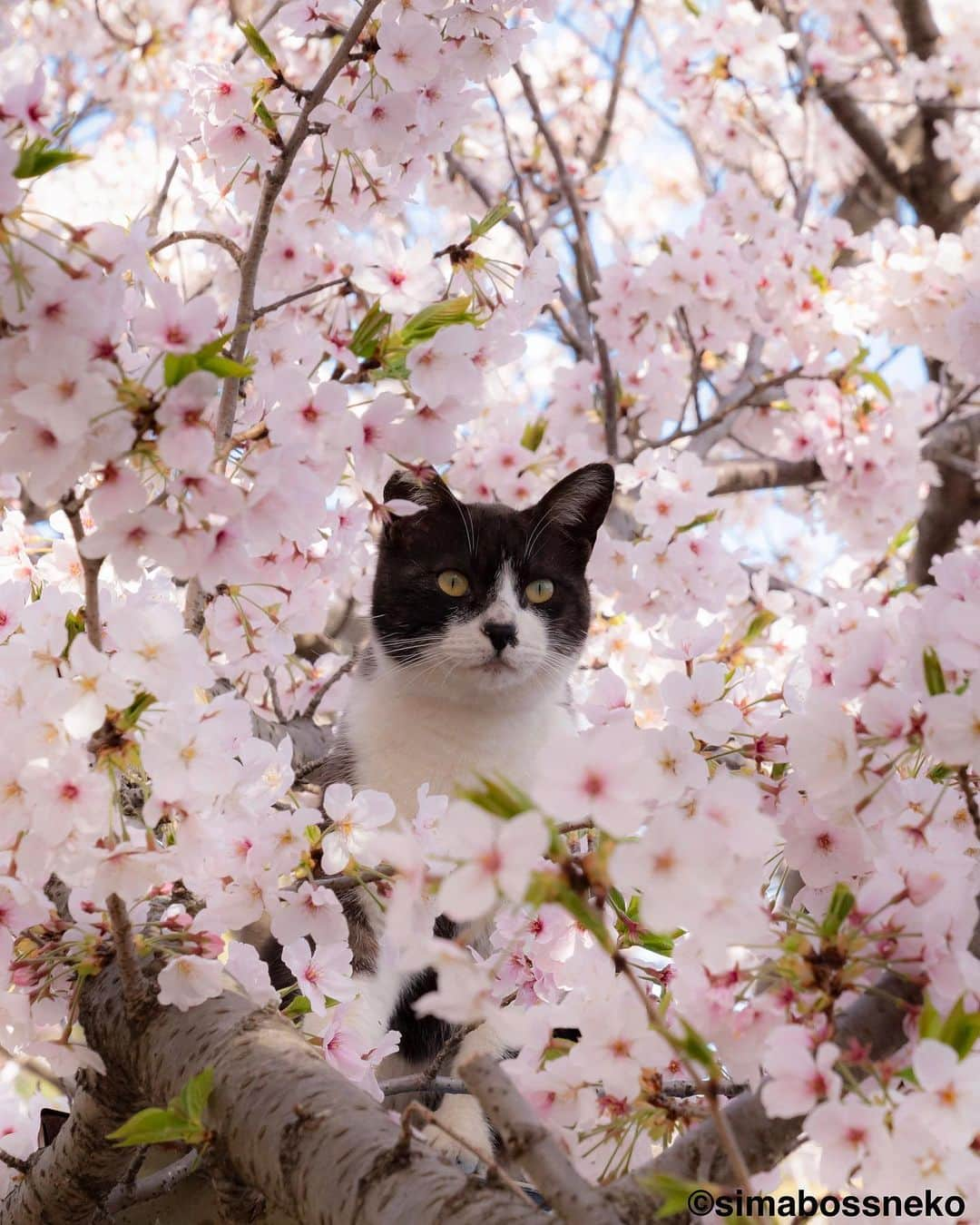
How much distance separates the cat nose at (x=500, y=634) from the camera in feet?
8.65

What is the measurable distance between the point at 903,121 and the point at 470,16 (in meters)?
6.91

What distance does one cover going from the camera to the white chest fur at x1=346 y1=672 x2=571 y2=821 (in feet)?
8.70

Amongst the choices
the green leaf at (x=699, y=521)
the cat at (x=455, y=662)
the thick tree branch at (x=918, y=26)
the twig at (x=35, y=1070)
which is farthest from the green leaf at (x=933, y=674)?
the thick tree branch at (x=918, y=26)

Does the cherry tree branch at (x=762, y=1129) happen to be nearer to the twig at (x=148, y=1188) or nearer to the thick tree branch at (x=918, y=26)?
the twig at (x=148, y=1188)

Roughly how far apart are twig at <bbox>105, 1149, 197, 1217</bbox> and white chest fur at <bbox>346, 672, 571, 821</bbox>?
95cm

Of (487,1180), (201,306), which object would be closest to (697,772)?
(487,1180)

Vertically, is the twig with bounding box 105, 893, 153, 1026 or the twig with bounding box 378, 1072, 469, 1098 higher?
the twig with bounding box 105, 893, 153, 1026

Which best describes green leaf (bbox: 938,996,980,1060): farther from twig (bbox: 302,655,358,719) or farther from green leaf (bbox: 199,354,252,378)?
twig (bbox: 302,655,358,719)

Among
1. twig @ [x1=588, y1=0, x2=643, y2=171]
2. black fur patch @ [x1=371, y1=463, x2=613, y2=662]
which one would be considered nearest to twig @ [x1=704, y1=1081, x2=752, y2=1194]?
black fur patch @ [x1=371, y1=463, x2=613, y2=662]

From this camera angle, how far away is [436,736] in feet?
9.01

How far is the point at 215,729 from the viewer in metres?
1.40

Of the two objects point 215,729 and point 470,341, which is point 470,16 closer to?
point 470,341

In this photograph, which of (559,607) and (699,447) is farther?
(699,447)

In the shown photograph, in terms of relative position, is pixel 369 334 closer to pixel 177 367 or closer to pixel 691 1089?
pixel 177 367
